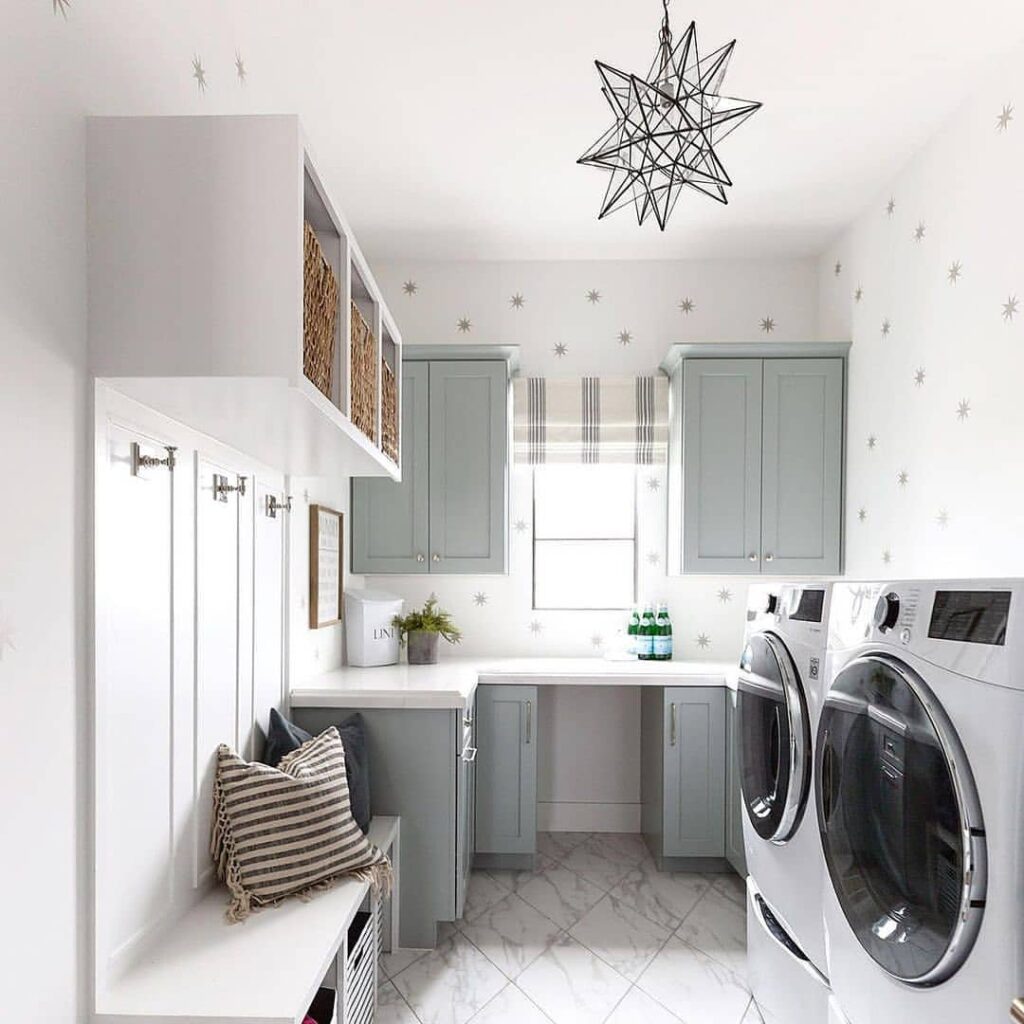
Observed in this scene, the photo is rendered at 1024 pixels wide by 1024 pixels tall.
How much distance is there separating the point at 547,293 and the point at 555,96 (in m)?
1.38

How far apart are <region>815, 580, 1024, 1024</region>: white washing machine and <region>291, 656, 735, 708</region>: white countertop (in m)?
1.36

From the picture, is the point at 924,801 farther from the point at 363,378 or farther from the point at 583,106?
the point at 583,106

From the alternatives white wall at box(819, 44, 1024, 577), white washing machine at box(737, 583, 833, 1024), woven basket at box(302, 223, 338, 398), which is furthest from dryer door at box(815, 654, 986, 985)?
woven basket at box(302, 223, 338, 398)

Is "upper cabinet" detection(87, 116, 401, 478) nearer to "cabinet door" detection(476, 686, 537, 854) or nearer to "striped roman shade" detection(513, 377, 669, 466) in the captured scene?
"cabinet door" detection(476, 686, 537, 854)

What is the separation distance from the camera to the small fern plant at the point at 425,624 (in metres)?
3.55

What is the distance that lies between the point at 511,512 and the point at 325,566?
104cm

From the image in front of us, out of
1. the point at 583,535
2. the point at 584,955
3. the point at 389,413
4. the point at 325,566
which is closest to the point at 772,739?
the point at 584,955

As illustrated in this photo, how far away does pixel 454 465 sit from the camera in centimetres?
360

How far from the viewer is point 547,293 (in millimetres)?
3889

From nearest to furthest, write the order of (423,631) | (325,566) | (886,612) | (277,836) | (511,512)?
(886,612) → (277,836) → (325,566) → (423,631) → (511,512)

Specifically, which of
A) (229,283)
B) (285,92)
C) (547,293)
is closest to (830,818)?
(229,283)

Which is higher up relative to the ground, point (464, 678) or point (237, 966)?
point (464, 678)

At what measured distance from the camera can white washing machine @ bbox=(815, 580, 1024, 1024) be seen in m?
1.23

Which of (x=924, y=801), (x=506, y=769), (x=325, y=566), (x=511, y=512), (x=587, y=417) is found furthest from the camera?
(x=511, y=512)
